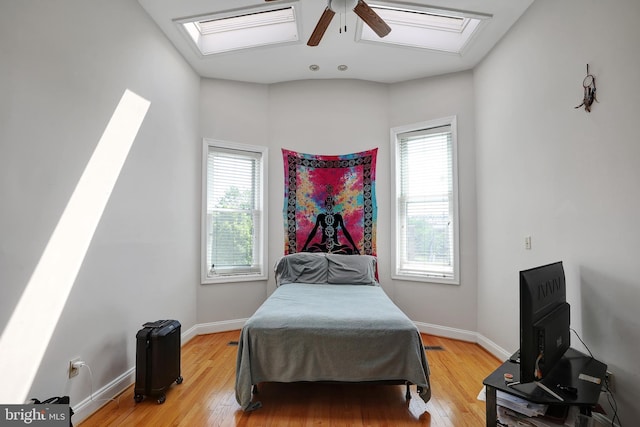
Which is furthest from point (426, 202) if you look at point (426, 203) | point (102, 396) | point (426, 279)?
point (102, 396)

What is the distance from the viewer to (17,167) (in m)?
1.70

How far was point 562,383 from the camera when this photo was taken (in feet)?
5.38

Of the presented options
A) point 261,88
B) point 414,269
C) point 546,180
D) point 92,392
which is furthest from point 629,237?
point 261,88

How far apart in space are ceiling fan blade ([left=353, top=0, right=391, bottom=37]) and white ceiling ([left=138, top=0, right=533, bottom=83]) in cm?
36

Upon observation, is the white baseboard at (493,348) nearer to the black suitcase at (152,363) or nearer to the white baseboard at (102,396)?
the black suitcase at (152,363)

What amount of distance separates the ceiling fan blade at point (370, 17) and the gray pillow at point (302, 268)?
95.7 inches

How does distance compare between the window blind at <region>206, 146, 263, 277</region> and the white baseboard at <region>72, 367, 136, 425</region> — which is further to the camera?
the window blind at <region>206, 146, 263, 277</region>

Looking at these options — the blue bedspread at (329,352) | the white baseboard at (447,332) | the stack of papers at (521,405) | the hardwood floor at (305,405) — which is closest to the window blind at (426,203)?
the white baseboard at (447,332)

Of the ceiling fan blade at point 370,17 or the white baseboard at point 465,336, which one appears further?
the white baseboard at point 465,336

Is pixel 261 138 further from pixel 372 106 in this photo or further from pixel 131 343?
pixel 131 343

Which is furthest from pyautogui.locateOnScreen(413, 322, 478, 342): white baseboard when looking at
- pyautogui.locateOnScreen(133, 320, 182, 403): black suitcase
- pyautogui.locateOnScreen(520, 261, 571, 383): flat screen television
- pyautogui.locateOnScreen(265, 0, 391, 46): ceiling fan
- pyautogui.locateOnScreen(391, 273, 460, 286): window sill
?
pyautogui.locateOnScreen(265, 0, 391, 46): ceiling fan

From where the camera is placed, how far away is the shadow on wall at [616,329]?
1712mm

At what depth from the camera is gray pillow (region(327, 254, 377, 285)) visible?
12.0 ft

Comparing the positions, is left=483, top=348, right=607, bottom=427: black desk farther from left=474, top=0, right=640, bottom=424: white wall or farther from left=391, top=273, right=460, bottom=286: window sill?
left=391, top=273, right=460, bottom=286: window sill
